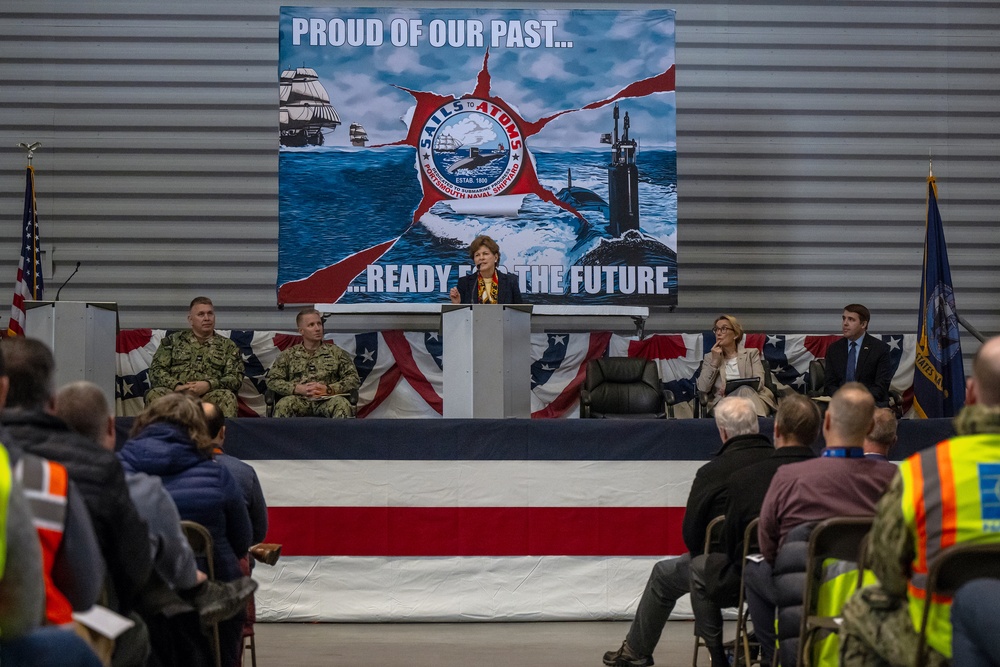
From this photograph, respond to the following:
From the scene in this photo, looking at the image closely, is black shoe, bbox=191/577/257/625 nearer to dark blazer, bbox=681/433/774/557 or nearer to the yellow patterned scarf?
dark blazer, bbox=681/433/774/557

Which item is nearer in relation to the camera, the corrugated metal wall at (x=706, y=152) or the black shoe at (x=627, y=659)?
the black shoe at (x=627, y=659)

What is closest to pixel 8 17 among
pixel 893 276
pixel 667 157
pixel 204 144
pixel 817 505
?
pixel 204 144

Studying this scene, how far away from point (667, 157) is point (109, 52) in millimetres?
4448

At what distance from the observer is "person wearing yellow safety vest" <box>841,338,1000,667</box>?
2.36 meters

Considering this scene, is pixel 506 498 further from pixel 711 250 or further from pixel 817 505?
pixel 711 250

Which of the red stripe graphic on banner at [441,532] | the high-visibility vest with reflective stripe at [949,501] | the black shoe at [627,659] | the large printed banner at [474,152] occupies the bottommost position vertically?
the black shoe at [627,659]

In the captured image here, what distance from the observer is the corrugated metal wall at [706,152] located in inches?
359

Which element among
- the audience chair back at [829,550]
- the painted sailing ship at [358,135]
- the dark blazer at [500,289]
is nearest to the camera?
the audience chair back at [829,550]

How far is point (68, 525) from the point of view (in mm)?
2238

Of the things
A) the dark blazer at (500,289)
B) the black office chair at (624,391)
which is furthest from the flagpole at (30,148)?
the black office chair at (624,391)

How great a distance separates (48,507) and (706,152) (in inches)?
306

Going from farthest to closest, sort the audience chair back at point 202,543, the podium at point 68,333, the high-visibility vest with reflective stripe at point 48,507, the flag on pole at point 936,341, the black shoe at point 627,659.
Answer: the flag on pole at point 936,341 < the podium at point 68,333 < the black shoe at point 627,659 < the audience chair back at point 202,543 < the high-visibility vest with reflective stripe at point 48,507

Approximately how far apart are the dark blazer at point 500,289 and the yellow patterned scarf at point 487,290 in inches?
0.9

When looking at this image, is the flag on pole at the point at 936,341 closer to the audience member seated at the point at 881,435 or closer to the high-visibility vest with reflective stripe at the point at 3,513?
the audience member seated at the point at 881,435
